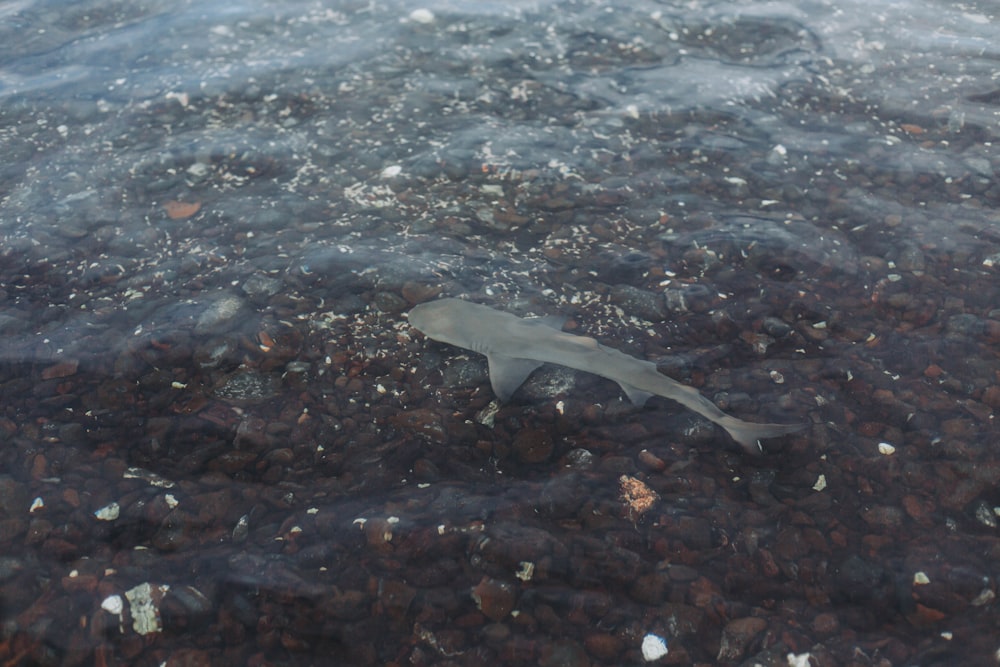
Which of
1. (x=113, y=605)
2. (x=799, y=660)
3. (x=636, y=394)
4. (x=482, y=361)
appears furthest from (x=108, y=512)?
(x=799, y=660)

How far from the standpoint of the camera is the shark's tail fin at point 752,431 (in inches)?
145

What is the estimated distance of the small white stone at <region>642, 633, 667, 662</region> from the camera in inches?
116

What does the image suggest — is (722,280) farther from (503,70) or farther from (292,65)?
(292,65)

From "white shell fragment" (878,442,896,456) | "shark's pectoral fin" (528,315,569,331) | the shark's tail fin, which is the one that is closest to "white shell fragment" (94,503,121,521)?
"shark's pectoral fin" (528,315,569,331)

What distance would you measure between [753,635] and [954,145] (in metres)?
4.76

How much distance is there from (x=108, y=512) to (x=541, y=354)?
2319 millimetres

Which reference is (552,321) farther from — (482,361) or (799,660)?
(799,660)

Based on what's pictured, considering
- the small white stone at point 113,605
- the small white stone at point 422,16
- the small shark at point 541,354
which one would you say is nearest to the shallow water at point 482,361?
the small white stone at point 113,605

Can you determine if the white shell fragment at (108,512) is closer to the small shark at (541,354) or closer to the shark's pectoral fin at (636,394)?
the small shark at (541,354)

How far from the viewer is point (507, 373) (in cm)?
407

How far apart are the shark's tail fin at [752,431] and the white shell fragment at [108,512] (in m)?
3.02

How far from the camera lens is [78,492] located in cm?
351

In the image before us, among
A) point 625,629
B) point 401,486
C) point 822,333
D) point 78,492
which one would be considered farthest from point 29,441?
point 822,333

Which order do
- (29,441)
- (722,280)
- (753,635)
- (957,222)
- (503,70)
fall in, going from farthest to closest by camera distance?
(503,70) → (957,222) → (722,280) → (29,441) → (753,635)
